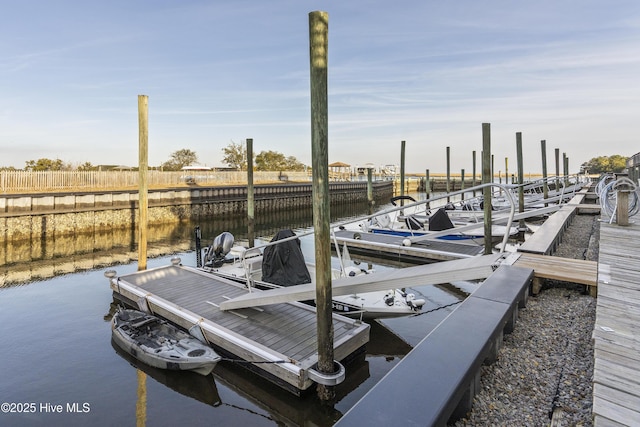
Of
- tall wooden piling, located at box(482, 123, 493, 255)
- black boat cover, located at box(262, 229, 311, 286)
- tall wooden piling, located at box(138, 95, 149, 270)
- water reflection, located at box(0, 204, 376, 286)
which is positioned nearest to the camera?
black boat cover, located at box(262, 229, 311, 286)

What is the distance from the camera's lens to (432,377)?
2502 mm

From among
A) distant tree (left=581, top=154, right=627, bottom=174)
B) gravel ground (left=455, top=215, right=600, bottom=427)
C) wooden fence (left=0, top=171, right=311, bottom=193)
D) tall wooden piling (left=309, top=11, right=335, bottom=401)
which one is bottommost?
gravel ground (left=455, top=215, right=600, bottom=427)

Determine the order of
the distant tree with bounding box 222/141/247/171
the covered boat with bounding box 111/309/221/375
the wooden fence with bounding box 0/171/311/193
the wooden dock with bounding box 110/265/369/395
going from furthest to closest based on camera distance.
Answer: the distant tree with bounding box 222/141/247/171 < the wooden fence with bounding box 0/171/311/193 < the covered boat with bounding box 111/309/221/375 < the wooden dock with bounding box 110/265/369/395

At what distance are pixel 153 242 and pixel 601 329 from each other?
→ 2121 centimetres

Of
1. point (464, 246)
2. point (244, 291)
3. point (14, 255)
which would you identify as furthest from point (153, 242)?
point (464, 246)

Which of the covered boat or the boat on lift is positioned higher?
the boat on lift

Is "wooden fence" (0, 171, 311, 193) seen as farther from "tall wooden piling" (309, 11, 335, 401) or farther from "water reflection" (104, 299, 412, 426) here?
"tall wooden piling" (309, 11, 335, 401)

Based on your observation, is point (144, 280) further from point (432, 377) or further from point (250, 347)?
point (432, 377)

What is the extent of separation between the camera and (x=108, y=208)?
2475 centimetres

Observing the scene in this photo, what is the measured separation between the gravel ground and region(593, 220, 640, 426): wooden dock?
0.25 metres

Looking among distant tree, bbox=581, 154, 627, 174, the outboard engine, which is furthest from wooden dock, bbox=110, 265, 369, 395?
distant tree, bbox=581, 154, 627, 174

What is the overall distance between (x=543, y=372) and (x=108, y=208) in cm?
2750

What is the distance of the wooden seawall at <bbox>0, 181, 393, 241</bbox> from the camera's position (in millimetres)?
20719

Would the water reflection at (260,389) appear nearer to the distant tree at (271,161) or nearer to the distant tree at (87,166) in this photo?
the distant tree at (87,166)
